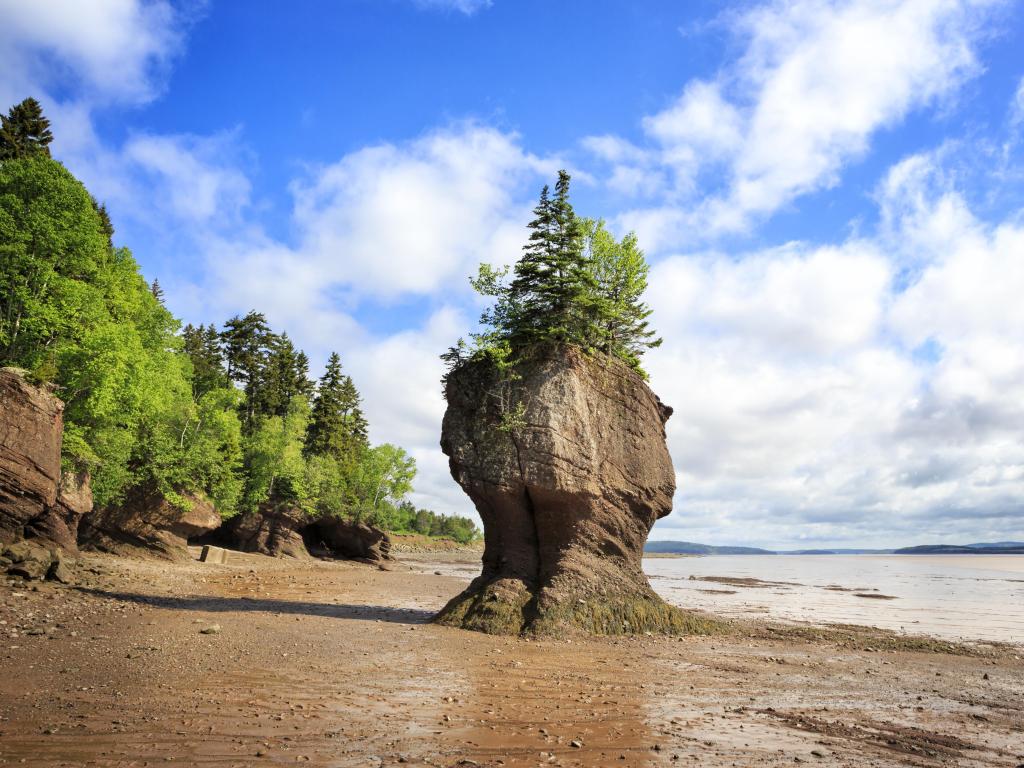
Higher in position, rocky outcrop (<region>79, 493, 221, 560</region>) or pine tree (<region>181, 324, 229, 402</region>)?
pine tree (<region>181, 324, 229, 402</region>)

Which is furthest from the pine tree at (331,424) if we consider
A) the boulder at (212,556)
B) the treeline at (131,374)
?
the boulder at (212,556)

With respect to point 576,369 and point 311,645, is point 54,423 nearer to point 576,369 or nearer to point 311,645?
point 311,645

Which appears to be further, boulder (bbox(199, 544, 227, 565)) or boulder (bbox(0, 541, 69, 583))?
boulder (bbox(199, 544, 227, 565))

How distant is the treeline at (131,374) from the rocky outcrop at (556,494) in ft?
56.8

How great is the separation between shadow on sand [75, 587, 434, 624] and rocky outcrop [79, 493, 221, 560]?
16841 mm

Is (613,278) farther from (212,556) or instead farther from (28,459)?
(212,556)

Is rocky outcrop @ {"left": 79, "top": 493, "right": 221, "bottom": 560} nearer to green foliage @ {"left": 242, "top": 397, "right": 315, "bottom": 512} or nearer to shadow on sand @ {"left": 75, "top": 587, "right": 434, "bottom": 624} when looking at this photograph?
green foliage @ {"left": 242, "top": 397, "right": 315, "bottom": 512}

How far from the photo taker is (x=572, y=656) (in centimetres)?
1627

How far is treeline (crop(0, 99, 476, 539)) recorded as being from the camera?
85.4 feet

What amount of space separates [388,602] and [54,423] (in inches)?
613

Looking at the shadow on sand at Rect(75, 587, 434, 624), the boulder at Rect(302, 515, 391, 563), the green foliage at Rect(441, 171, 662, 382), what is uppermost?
the green foliage at Rect(441, 171, 662, 382)

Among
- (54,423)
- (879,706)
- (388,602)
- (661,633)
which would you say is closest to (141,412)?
(54,423)

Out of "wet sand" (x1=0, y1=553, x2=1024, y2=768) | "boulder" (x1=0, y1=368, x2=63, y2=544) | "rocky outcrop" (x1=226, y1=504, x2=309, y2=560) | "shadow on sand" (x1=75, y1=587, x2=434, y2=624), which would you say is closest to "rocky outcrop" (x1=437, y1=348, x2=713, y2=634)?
"wet sand" (x1=0, y1=553, x2=1024, y2=768)

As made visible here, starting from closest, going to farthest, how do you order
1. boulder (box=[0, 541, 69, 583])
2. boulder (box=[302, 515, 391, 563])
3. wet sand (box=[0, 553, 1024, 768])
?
wet sand (box=[0, 553, 1024, 768]) < boulder (box=[0, 541, 69, 583]) < boulder (box=[302, 515, 391, 563])
